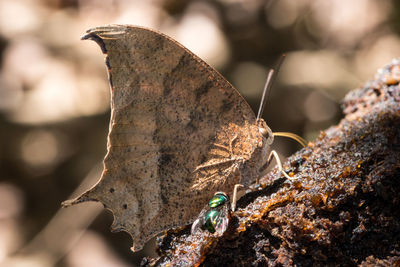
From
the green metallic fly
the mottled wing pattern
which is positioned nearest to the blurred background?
the mottled wing pattern

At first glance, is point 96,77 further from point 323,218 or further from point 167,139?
point 323,218

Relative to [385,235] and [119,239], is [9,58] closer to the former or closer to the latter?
[119,239]

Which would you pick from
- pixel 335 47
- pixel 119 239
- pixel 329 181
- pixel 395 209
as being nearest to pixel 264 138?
pixel 329 181

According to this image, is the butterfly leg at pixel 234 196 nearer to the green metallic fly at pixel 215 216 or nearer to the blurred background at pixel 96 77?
the green metallic fly at pixel 215 216

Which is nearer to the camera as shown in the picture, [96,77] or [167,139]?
[167,139]

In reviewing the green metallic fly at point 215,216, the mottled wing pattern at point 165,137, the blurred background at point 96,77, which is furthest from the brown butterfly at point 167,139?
the blurred background at point 96,77

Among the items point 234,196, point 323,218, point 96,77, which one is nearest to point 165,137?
point 234,196
